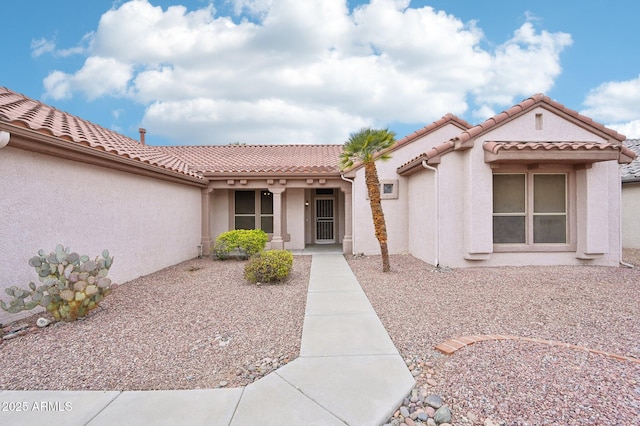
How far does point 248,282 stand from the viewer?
743 cm

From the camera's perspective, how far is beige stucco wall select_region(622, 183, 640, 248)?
12711mm

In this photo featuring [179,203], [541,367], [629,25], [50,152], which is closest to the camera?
[541,367]

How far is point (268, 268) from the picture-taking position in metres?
7.16

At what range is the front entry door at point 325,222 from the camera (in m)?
14.9

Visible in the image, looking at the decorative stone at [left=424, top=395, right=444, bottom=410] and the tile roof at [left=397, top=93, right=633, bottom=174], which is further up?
the tile roof at [left=397, top=93, right=633, bottom=174]

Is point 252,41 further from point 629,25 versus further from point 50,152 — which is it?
point 629,25

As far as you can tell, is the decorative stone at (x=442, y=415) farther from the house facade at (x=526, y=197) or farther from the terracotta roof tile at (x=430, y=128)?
the terracotta roof tile at (x=430, y=128)

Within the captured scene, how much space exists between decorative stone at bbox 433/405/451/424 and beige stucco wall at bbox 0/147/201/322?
6263 millimetres

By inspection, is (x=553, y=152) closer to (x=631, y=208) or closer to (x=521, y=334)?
(x=521, y=334)

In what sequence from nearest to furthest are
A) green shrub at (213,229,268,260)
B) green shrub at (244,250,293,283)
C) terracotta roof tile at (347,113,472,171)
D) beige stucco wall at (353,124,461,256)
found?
green shrub at (244,250,293,283)
green shrub at (213,229,268,260)
beige stucco wall at (353,124,461,256)
terracotta roof tile at (347,113,472,171)

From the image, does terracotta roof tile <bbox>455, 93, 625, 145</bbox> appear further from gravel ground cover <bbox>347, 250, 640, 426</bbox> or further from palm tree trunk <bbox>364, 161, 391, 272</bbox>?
gravel ground cover <bbox>347, 250, 640, 426</bbox>

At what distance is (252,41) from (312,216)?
7847mm

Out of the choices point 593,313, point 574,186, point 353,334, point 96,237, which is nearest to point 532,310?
point 593,313

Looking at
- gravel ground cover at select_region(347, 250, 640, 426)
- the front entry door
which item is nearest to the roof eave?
gravel ground cover at select_region(347, 250, 640, 426)
